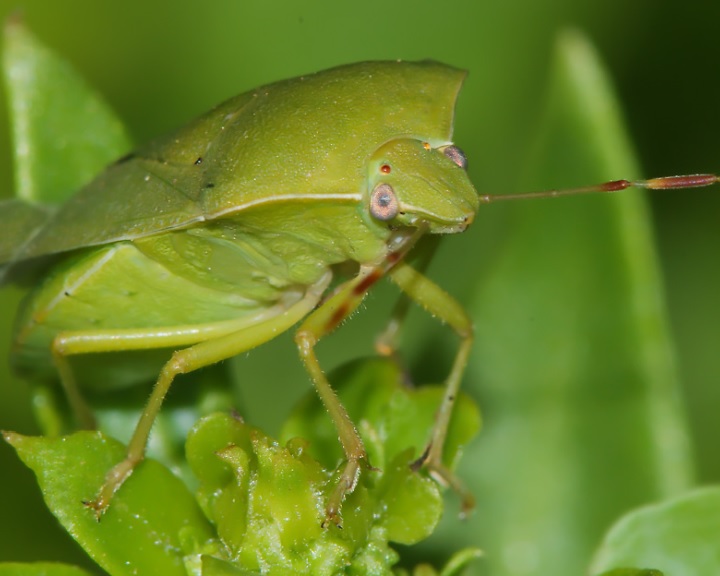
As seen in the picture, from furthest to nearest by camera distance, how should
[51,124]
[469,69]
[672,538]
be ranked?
[469,69]
[51,124]
[672,538]

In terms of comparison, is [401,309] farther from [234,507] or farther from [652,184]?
[234,507]

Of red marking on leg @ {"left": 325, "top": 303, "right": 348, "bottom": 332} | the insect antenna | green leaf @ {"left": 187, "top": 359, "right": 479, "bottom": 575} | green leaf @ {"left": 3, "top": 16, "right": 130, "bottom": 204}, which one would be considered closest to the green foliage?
green leaf @ {"left": 187, "top": 359, "right": 479, "bottom": 575}

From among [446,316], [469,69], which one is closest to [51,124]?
[446,316]

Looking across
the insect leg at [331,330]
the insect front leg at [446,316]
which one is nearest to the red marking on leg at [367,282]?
the insect leg at [331,330]

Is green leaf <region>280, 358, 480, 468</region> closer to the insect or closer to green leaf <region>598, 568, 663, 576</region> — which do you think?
the insect

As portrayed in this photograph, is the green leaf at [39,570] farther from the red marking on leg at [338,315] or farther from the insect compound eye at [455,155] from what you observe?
the insect compound eye at [455,155]

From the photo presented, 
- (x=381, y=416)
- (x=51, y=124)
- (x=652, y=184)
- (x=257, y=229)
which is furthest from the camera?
(x=51, y=124)

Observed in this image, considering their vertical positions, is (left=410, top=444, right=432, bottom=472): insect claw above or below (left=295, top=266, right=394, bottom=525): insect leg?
below
